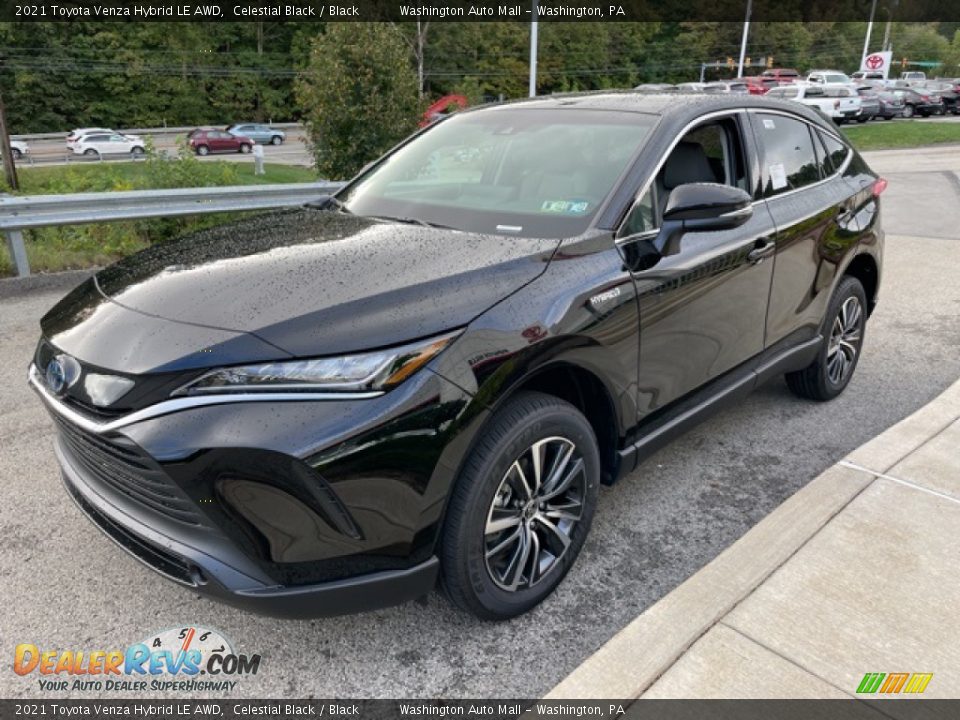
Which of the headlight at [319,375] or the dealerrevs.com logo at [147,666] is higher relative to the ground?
the headlight at [319,375]

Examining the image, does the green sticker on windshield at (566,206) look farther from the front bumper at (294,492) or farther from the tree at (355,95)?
the tree at (355,95)

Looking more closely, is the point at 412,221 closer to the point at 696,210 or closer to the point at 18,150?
the point at 696,210

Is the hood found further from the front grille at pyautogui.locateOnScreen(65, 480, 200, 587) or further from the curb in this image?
the curb

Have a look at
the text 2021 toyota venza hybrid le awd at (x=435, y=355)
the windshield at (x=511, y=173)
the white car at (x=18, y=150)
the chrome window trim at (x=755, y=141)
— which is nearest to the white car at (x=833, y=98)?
the chrome window trim at (x=755, y=141)

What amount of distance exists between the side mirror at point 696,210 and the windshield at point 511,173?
0.26 meters

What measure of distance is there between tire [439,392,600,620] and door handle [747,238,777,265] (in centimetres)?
134

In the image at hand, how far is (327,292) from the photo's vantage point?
227 centimetres

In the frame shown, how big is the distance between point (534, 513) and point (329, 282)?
41.8 inches

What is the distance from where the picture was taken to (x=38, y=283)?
650cm

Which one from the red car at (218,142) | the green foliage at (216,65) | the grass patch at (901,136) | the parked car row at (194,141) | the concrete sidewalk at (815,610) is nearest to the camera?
the concrete sidewalk at (815,610)

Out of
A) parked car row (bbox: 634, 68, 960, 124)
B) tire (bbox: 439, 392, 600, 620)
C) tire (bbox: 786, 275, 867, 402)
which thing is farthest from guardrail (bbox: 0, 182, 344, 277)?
parked car row (bbox: 634, 68, 960, 124)

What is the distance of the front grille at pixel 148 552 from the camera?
211cm

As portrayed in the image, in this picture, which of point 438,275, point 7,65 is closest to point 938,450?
point 438,275

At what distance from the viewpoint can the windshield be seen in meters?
A: 2.95
